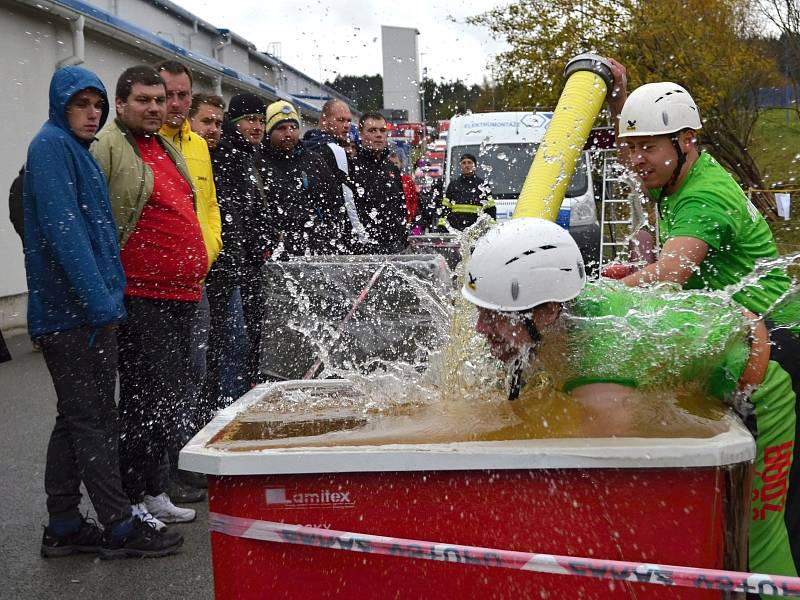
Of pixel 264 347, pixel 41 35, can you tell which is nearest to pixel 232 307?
pixel 264 347

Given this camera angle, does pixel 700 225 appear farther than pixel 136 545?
No

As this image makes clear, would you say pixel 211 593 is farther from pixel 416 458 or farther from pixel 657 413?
pixel 657 413

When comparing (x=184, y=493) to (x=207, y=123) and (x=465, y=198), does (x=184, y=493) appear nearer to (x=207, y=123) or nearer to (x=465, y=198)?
(x=207, y=123)

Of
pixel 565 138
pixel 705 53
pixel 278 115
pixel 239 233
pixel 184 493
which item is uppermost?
pixel 705 53

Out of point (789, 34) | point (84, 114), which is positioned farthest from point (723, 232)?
point (789, 34)

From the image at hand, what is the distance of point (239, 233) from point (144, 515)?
87.0 inches

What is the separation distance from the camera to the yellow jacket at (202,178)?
552 centimetres

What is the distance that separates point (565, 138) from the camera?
4.30 meters

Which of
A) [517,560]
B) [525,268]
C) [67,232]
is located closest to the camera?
[517,560]

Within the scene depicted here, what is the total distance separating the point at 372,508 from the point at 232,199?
4137 mm

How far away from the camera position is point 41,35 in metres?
12.6

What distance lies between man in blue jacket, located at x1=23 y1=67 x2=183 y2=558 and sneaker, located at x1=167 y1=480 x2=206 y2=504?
0.89m

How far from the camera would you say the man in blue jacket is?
4.08 metres

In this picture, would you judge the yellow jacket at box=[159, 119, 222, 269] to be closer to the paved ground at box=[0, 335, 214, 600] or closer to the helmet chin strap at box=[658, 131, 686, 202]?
the paved ground at box=[0, 335, 214, 600]
